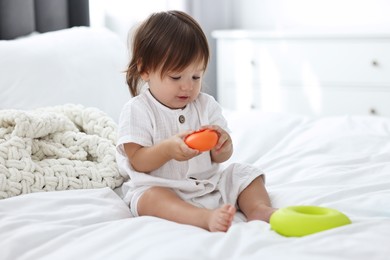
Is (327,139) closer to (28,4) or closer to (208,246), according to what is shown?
(208,246)

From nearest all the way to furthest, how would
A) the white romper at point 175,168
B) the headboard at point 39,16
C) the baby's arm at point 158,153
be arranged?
the baby's arm at point 158,153, the white romper at point 175,168, the headboard at point 39,16

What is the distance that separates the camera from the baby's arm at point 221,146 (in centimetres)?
139

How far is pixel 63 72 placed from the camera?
1931 mm

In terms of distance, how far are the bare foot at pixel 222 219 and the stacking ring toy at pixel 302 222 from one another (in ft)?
0.28

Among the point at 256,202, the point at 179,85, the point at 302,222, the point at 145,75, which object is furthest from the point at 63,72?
the point at 302,222

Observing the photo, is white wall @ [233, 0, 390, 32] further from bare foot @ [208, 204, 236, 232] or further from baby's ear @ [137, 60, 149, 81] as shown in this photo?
bare foot @ [208, 204, 236, 232]

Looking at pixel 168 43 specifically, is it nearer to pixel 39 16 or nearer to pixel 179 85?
pixel 179 85

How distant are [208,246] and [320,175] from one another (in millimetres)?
593

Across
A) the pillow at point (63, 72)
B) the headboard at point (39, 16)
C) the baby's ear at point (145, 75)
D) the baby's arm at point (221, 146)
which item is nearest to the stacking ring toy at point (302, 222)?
the baby's arm at point (221, 146)

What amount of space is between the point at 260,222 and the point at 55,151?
528 mm

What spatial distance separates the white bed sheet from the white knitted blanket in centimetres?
6

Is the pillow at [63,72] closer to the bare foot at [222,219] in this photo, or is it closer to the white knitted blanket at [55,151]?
the white knitted blanket at [55,151]

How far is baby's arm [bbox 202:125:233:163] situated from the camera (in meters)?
1.39

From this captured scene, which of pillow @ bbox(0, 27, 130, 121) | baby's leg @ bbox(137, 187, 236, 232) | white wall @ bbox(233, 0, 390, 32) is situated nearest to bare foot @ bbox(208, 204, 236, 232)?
baby's leg @ bbox(137, 187, 236, 232)
